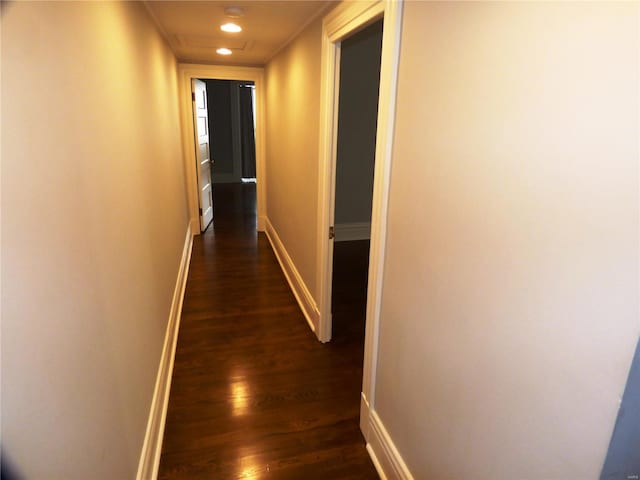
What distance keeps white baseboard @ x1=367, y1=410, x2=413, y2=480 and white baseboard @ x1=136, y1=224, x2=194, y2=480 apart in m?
1.02

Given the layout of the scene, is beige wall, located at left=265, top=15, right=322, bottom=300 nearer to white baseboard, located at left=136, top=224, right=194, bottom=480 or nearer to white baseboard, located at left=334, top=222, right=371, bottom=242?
white baseboard, located at left=334, top=222, right=371, bottom=242

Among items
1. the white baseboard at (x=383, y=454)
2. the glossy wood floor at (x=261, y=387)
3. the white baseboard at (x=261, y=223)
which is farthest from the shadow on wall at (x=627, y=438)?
the white baseboard at (x=261, y=223)

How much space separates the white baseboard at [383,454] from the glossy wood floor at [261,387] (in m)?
0.06

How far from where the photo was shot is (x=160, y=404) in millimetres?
2055

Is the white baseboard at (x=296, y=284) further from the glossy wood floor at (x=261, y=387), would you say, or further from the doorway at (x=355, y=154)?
the doorway at (x=355, y=154)

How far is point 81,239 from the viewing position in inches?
41.8

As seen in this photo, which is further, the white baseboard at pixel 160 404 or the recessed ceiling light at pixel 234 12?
the recessed ceiling light at pixel 234 12

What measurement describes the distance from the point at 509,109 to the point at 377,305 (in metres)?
1.07

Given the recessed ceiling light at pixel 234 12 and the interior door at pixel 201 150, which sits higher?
the recessed ceiling light at pixel 234 12

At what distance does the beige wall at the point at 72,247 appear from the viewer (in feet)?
2.37

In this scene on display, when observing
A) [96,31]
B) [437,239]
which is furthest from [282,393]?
[96,31]

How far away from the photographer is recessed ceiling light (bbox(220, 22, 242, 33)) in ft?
9.18

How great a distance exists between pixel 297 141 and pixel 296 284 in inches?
50.2

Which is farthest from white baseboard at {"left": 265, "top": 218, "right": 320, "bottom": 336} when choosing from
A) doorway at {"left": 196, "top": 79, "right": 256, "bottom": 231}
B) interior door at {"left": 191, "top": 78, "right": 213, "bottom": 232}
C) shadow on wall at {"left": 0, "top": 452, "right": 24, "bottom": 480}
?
doorway at {"left": 196, "top": 79, "right": 256, "bottom": 231}
